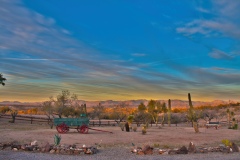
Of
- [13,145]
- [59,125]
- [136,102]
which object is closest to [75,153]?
[13,145]

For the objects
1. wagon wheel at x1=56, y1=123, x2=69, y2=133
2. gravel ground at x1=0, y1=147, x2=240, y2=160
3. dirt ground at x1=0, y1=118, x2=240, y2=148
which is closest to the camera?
gravel ground at x1=0, y1=147, x2=240, y2=160

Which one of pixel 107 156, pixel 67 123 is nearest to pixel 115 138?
pixel 67 123

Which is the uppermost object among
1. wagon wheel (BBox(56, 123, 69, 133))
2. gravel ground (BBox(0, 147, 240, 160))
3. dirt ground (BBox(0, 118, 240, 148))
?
wagon wheel (BBox(56, 123, 69, 133))

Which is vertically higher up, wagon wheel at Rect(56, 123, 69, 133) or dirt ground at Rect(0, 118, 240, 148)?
wagon wheel at Rect(56, 123, 69, 133)

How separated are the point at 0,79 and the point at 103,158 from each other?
132ft

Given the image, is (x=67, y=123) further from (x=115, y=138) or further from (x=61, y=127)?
(x=115, y=138)

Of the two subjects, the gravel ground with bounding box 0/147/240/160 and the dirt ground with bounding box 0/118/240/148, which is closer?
the gravel ground with bounding box 0/147/240/160

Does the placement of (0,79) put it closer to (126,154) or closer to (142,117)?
(142,117)

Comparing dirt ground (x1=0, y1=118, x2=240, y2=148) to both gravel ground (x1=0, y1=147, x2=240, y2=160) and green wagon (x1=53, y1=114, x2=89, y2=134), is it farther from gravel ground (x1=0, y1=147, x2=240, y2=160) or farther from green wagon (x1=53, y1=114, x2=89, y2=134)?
gravel ground (x1=0, y1=147, x2=240, y2=160)

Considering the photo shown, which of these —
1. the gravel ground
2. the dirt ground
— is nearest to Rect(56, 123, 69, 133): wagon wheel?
the dirt ground

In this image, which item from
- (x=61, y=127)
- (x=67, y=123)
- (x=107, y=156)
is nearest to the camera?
(x=107, y=156)

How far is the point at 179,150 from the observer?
16.4m

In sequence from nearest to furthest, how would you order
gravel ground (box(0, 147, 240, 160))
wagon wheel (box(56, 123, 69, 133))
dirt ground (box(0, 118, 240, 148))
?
gravel ground (box(0, 147, 240, 160))
dirt ground (box(0, 118, 240, 148))
wagon wheel (box(56, 123, 69, 133))

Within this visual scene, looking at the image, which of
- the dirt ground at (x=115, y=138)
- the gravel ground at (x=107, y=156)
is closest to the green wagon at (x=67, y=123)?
the dirt ground at (x=115, y=138)
